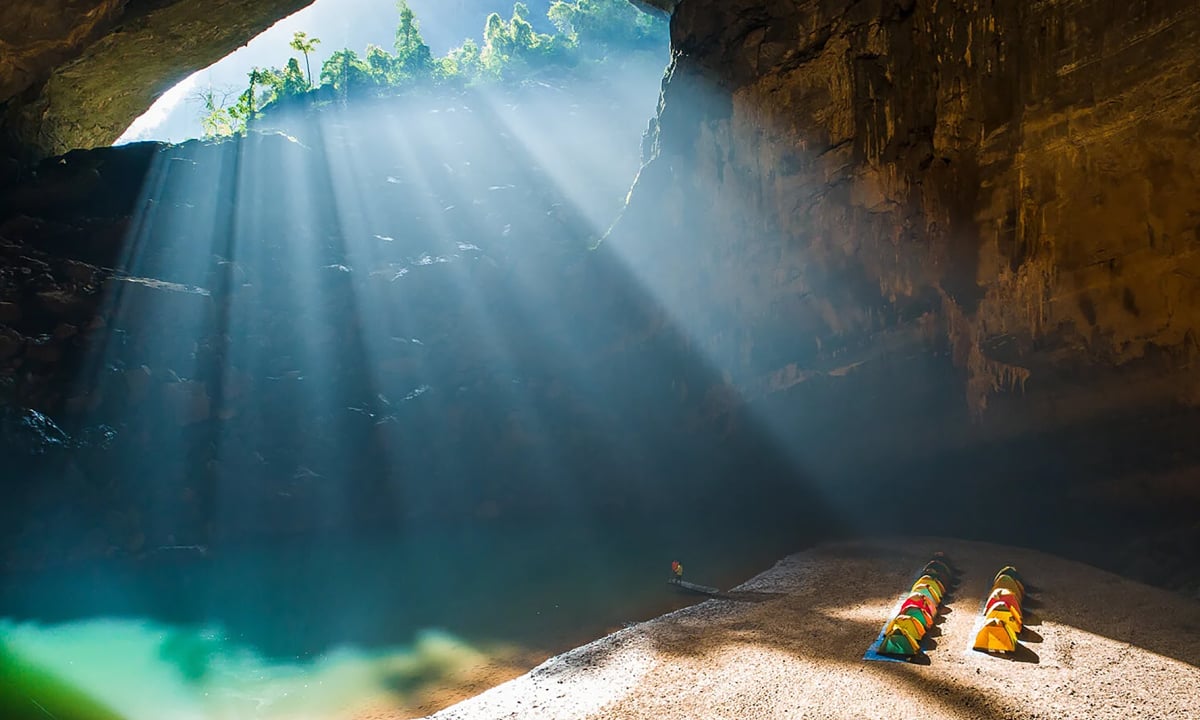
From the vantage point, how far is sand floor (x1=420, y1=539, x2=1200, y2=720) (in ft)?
20.6

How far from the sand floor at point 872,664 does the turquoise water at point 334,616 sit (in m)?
1.26

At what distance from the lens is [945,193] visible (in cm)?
1188

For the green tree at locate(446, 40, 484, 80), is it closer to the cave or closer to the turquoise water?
the cave

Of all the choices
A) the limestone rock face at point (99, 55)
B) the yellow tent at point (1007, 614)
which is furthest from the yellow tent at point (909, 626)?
the limestone rock face at point (99, 55)

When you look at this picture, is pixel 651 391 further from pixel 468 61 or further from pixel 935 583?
pixel 468 61

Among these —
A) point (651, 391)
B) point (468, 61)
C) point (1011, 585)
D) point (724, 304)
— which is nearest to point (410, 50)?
point (468, 61)

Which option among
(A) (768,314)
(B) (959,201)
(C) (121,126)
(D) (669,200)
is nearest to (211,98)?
(C) (121,126)

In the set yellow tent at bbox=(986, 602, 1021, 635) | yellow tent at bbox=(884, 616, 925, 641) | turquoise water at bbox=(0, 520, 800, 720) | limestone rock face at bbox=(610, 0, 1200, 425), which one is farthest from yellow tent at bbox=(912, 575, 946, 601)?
turquoise water at bbox=(0, 520, 800, 720)

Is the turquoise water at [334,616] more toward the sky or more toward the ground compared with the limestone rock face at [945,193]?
more toward the ground

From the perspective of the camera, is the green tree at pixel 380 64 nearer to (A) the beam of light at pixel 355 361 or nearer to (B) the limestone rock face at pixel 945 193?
(A) the beam of light at pixel 355 361

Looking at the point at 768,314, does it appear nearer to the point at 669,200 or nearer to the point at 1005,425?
the point at 669,200

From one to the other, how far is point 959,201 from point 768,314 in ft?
16.0

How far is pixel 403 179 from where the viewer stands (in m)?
30.7

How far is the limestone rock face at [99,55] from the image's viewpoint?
13.8m
